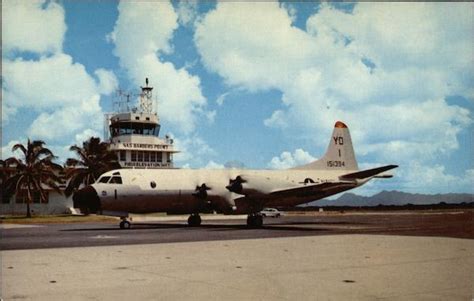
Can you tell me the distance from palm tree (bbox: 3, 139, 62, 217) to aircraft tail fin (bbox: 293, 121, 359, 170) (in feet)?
96.6

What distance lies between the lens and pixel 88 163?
5766cm

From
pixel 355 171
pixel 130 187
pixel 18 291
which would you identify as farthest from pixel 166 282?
pixel 355 171

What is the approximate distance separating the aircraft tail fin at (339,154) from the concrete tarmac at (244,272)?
72.4 feet

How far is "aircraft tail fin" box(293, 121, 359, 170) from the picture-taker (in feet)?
127

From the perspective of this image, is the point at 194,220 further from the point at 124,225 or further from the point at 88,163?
the point at 88,163

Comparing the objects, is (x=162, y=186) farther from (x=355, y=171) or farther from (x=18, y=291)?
(x=18, y=291)

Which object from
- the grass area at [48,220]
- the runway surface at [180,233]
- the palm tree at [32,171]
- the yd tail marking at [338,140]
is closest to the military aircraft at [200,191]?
the runway surface at [180,233]

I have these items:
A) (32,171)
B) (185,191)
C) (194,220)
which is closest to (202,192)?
(185,191)

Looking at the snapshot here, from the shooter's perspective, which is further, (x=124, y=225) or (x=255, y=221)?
(x=255, y=221)

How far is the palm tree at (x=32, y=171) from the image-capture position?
52.8 metres

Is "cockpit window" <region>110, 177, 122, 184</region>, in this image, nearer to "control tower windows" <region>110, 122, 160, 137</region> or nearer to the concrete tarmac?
the concrete tarmac

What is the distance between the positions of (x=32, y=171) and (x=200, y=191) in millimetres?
27942

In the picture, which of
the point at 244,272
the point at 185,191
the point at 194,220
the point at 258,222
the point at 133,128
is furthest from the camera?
the point at 133,128

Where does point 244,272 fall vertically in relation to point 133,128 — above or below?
below
